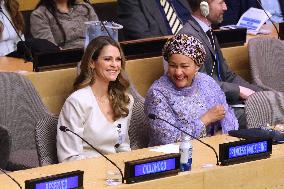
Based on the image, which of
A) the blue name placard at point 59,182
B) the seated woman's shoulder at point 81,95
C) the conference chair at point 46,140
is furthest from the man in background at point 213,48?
the blue name placard at point 59,182

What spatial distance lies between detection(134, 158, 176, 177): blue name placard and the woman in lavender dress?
120cm

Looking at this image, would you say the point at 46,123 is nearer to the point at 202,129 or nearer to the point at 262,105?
the point at 202,129

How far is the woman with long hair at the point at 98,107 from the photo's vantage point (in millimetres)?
5598

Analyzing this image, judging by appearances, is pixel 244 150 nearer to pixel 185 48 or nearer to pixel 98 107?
pixel 98 107

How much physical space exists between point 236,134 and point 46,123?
104cm

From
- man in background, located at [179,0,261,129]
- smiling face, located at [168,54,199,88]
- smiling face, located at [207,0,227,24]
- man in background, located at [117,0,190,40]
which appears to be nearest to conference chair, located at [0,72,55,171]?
smiling face, located at [168,54,199,88]

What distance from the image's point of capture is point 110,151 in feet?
18.9

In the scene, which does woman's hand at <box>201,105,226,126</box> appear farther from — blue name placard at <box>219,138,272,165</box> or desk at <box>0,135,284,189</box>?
blue name placard at <box>219,138,272,165</box>

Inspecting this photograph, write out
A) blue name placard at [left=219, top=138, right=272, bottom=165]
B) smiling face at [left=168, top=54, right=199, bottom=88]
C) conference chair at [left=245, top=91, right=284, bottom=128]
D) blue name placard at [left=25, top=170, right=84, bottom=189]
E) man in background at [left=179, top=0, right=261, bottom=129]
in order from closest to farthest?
blue name placard at [left=25, top=170, right=84, bottom=189] < blue name placard at [left=219, top=138, right=272, bottom=165] < smiling face at [left=168, top=54, right=199, bottom=88] < conference chair at [left=245, top=91, right=284, bottom=128] < man in background at [left=179, top=0, right=261, bottom=129]

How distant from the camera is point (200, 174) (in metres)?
4.64

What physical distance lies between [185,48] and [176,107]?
36 cm

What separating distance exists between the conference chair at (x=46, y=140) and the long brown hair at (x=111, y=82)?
0.30m

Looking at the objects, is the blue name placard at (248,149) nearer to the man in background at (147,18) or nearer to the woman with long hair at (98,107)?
the woman with long hair at (98,107)

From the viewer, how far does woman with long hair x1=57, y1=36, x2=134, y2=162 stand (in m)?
5.60
